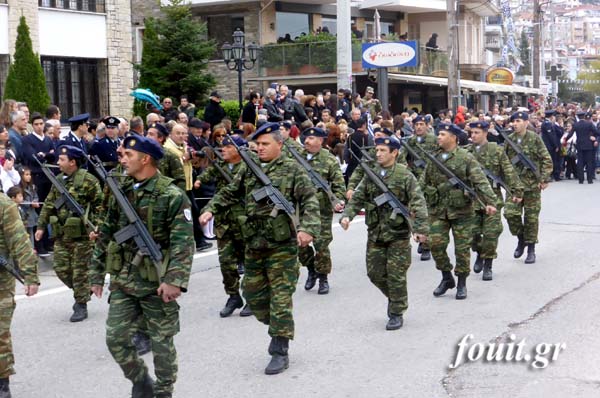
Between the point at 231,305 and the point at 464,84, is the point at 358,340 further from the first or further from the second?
the point at 464,84

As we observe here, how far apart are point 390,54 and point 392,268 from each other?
17842 millimetres

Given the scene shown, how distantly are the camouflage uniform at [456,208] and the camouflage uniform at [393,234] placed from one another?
48.9 inches

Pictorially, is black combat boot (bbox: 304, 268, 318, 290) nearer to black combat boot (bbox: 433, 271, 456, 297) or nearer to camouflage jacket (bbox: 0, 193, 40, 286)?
black combat boot (bbox: 433, 271, 456, 297)

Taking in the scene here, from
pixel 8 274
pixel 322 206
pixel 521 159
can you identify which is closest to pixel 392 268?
pixel 322 206

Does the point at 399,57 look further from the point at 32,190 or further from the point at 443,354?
the point at 443,354

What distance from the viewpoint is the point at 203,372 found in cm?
715

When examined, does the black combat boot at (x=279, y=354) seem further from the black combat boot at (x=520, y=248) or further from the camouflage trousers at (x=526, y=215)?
the black combat boot at (x=520, y=248)

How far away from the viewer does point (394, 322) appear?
847 cm

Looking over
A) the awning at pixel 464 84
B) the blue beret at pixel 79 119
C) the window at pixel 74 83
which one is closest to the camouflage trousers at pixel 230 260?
the blue beret at pixel 79 119

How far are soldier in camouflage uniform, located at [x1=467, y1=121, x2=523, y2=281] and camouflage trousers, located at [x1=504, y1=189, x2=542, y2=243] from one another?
265 millimetres

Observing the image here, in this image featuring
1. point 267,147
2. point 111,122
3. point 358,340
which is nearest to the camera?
point 267,147

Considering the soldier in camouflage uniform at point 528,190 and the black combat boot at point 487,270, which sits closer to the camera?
the black combat boot at point 487,270

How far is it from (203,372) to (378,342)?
1.67m

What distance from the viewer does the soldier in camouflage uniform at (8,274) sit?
6.45 m
